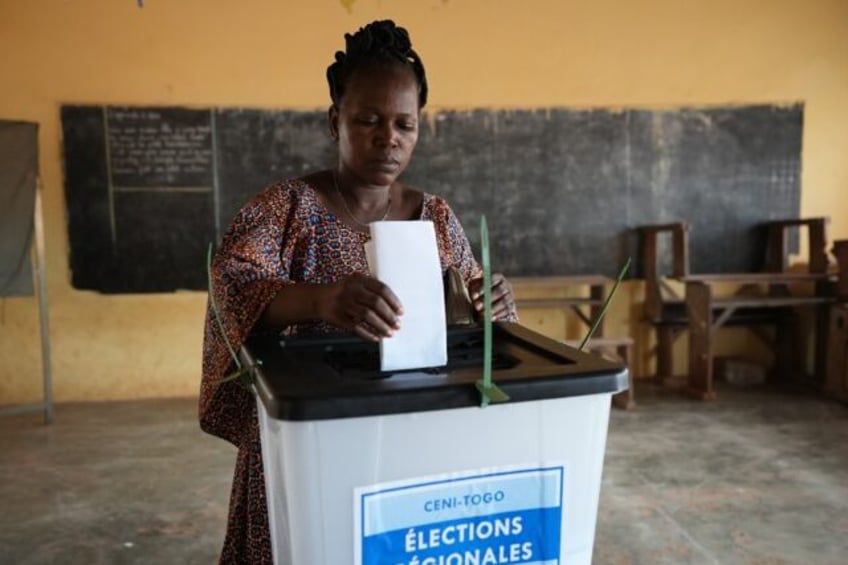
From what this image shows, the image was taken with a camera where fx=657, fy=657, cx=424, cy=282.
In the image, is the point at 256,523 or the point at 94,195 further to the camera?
the point at 94,195

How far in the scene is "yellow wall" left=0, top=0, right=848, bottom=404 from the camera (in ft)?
11.6

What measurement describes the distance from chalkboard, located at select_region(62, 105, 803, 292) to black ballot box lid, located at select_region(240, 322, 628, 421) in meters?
3.07

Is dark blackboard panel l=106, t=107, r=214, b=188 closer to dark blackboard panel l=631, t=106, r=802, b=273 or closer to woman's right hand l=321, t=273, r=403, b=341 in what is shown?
dark blackboard panel l=631, t=106, r=802, b=273

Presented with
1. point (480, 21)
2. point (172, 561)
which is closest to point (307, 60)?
point (480, 21)

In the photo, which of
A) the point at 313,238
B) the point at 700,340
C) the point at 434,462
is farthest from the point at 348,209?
the point at 700,340

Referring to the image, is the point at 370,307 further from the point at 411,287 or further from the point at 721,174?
the point at 721,174

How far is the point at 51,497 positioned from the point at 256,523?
1.85 meters

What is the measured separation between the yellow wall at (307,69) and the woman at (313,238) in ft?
9.37

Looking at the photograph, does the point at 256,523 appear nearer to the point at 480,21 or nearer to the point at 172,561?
the point at 172,561

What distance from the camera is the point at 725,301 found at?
3.73 metres

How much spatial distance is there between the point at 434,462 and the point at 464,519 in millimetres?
69

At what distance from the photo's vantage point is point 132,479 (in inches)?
103

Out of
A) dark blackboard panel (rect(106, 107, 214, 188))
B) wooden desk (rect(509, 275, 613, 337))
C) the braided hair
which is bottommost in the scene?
wooden desk (rect(509, 275, 613, 337))

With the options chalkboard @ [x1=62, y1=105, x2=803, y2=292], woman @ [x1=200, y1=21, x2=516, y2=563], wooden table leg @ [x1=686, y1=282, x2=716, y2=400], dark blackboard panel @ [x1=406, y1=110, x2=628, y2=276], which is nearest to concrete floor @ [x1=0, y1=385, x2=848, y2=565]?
wooden table leg @ [x1=686, y1=282, x2=716, y2=400]
